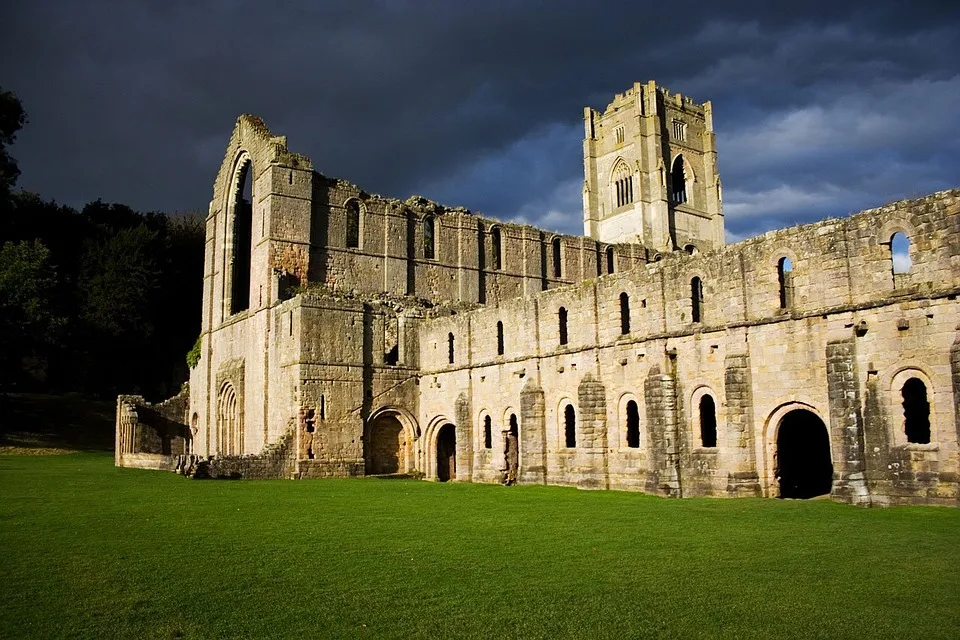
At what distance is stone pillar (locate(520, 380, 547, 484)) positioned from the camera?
27859 millimetres

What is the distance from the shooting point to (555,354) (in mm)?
27812

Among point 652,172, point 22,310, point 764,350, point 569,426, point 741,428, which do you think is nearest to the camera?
point 764,350

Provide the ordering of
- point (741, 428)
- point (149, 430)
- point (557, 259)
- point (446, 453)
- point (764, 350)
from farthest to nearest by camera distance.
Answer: point (557, 259) < point (149, 430) < point (446, 453) < point (741, 428) < point (764, 350)

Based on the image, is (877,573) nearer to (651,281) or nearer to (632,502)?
(632,502)

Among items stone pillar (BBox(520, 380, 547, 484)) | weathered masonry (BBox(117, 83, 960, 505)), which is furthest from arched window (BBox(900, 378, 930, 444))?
stone pillar (BBox(520, 380, 547, 484))

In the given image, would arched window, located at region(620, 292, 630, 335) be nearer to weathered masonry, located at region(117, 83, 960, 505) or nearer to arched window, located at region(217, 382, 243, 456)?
weathered masonry, located at region(117, 83, 960, 505)

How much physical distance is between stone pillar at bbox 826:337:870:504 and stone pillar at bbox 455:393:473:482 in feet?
50.1

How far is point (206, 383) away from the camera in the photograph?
4116 cm

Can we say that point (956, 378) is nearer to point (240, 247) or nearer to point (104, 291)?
point (240, 247)

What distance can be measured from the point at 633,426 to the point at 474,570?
15.2 m

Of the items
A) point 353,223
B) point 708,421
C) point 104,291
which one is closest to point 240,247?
point 353,223

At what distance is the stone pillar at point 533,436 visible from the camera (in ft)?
91.4

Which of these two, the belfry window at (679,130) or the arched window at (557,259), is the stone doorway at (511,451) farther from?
the belfry window at (679,130)

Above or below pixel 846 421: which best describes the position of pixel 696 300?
above
